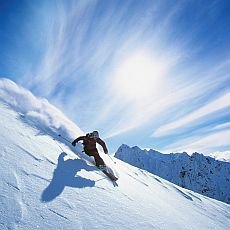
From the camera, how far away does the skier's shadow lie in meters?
7.07

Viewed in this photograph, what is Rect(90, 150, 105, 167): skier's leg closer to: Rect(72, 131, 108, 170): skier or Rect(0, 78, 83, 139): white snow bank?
Rect(72, 131, 108, 170): skier

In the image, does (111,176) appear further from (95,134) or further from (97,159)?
(95,134)

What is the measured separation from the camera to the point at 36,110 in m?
13.8

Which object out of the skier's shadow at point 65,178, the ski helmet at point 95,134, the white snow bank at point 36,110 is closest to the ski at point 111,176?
the skier's shadow at point 65,178

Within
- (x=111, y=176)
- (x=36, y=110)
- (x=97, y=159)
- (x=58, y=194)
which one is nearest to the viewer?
(x=58, y=194)

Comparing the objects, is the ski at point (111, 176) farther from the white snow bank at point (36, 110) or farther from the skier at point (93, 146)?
the white snow bank at point (36, 110)

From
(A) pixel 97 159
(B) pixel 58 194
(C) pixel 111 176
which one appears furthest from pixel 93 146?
(B) pixel 58 194

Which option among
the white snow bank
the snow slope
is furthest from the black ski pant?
the white snow bank

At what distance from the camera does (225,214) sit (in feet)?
45.8

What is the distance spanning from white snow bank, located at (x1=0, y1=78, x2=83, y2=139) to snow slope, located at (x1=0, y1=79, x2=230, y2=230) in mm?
441

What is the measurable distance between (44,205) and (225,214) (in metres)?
10.6

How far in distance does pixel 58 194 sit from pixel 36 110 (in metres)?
7.35

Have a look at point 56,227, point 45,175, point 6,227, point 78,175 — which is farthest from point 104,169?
point 6,227

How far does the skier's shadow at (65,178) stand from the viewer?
23.2ft
